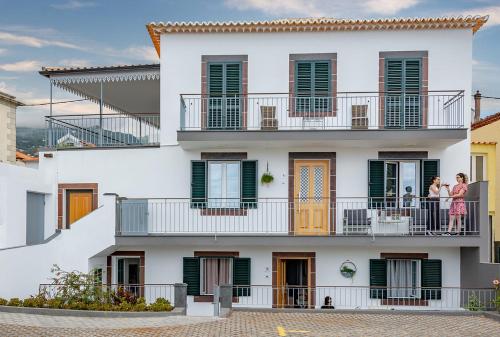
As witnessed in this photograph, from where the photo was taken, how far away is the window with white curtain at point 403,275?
2336cm

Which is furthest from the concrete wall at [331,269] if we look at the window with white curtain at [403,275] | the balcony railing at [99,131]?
the balcony railing at [99,131]

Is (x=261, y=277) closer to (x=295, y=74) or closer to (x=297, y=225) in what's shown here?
(x=297, y=225)

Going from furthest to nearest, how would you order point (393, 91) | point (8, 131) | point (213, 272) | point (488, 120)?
1. point (8, 131)
2. point (488, 120)
3. point (213, 272)
4. point (393, 91)

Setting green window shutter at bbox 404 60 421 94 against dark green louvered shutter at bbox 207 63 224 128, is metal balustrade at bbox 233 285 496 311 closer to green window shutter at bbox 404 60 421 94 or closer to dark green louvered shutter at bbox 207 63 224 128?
dark green louvered shutter at bbox 207 63 224 128

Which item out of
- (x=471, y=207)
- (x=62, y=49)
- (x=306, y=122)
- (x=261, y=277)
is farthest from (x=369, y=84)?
(x=62, y=49)

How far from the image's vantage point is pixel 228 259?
23828 millimetres

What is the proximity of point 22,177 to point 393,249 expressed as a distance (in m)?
12.3

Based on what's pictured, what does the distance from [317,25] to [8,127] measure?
70.4 feet

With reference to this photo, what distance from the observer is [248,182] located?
932 inches

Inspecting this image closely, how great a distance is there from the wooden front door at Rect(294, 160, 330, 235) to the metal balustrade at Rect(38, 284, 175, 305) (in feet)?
15.6

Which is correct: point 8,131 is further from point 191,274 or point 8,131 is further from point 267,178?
point 267,178

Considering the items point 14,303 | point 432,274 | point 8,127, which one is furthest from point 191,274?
point 8,127

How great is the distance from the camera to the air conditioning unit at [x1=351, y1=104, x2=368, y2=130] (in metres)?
23.2

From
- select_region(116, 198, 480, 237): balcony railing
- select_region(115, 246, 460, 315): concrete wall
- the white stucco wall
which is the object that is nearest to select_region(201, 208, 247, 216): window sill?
select_region(116, 198, 480, 237): balcony railing
